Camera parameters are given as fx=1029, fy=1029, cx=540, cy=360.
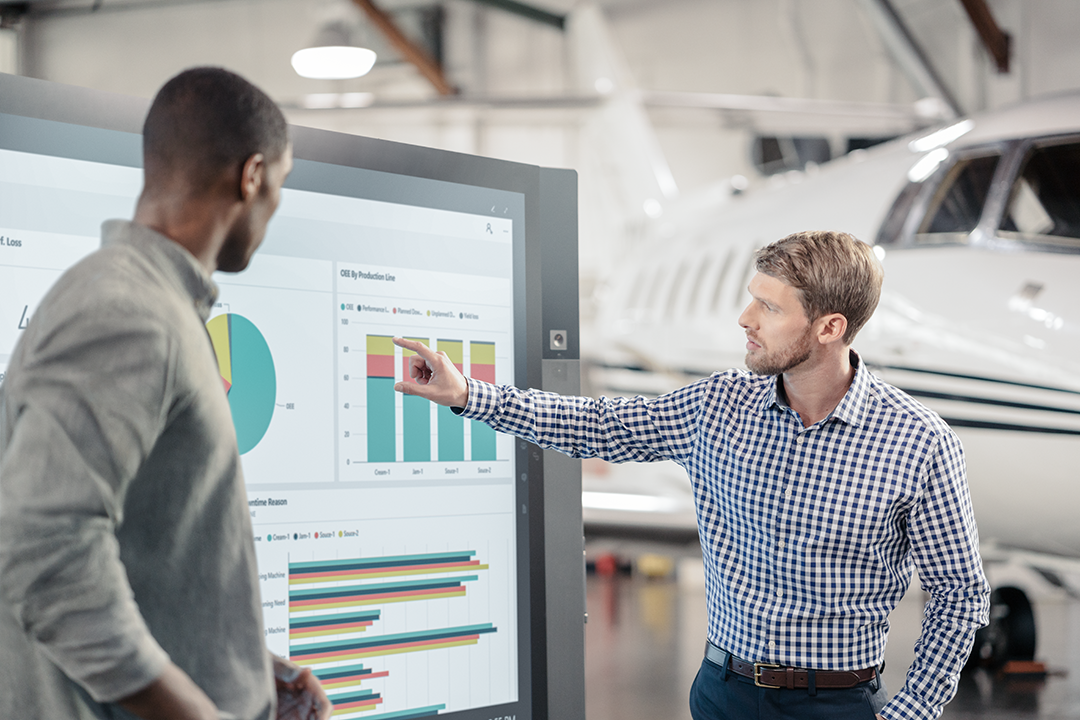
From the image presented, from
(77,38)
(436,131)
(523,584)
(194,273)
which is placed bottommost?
(523,584)

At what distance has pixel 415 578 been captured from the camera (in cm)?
193

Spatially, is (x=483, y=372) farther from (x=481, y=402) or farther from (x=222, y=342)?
(x=222, y=342)

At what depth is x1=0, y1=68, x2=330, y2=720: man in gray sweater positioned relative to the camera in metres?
1.05

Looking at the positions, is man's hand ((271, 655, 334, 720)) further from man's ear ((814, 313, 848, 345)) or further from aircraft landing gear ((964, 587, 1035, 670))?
aircraft landing gear ((964, 587, 1035, 670))

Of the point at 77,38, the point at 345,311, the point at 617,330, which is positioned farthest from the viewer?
the point at 77,38

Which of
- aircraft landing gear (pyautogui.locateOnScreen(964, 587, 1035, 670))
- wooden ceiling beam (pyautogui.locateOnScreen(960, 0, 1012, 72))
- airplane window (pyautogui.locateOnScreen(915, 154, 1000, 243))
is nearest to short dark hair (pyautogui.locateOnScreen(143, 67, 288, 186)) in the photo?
airplane window (pyautogui.locateOnScreen(915, 154, 1000, 243))

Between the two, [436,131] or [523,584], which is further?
[436,131]

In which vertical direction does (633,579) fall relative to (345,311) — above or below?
below

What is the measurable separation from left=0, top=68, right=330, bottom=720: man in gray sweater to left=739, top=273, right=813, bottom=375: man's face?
50.3 inches

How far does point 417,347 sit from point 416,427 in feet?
0.59

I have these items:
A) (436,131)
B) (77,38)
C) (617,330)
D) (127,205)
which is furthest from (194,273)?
(77,38)

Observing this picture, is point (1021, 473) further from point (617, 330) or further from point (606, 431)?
point (617, 330)

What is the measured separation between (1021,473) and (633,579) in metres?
7.43

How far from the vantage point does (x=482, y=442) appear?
2.08 metres
